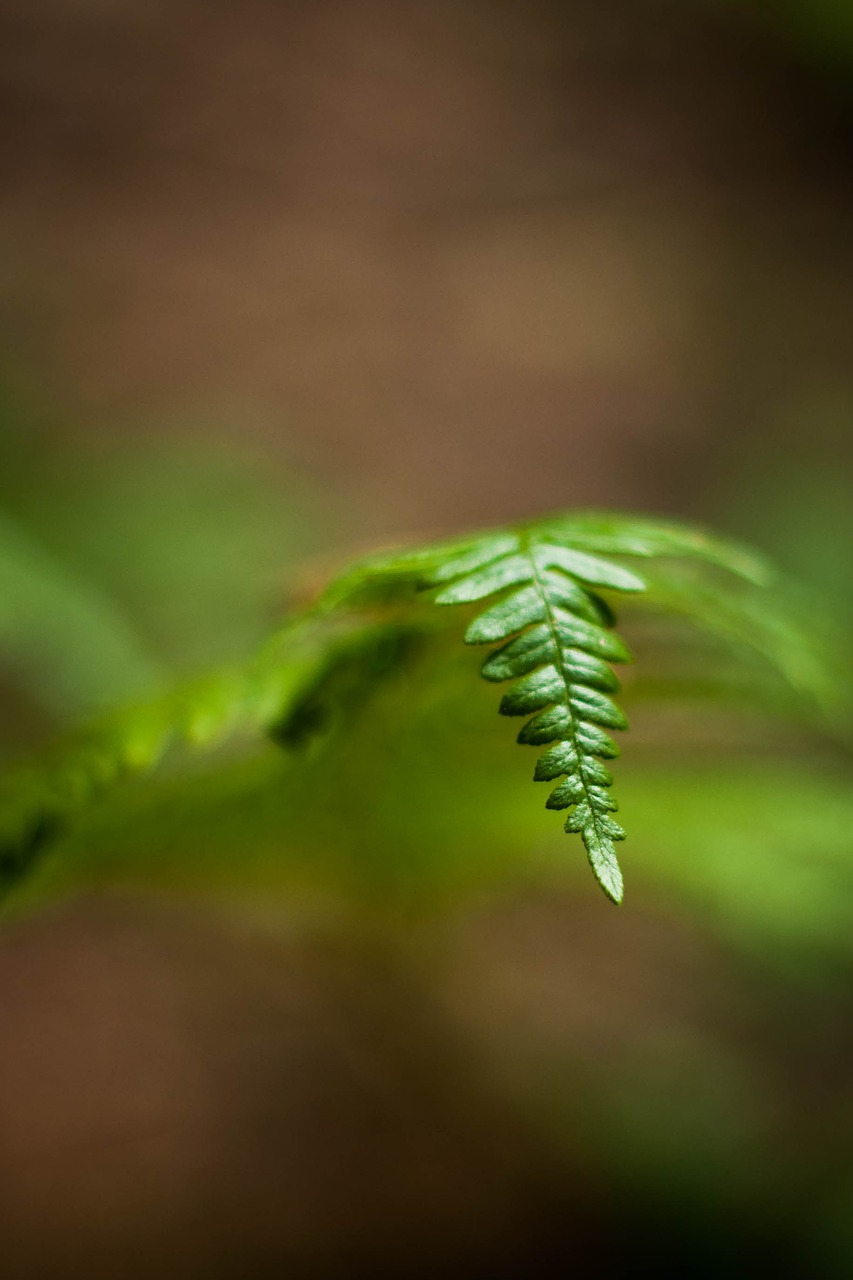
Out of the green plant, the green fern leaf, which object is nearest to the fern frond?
the green plant

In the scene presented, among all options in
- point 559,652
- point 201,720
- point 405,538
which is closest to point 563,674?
point 559,652

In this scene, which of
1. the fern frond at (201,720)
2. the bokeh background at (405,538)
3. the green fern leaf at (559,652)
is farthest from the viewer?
the bokeh background at (405,538)

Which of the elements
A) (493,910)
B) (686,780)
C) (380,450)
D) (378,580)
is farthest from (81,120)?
(378,580)

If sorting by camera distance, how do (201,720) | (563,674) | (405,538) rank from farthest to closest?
1. (405,538)
2. (201,720)
3. (563,674)

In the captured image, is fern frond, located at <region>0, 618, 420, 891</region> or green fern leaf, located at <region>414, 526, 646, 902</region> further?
fern frond, located at <region>0, 618, 420, 891</region>

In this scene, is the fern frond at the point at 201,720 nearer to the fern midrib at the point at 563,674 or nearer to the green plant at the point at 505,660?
the green plant at the point at 505,660

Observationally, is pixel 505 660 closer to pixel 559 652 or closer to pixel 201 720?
pixel 559 652

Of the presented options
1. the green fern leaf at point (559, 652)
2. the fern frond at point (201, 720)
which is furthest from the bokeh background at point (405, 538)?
the green fern leaf at point (559, 652)

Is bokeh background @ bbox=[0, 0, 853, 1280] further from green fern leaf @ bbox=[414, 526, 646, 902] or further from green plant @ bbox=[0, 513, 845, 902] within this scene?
green fern leaf @ bbox=[414, 526, 646, 902]
